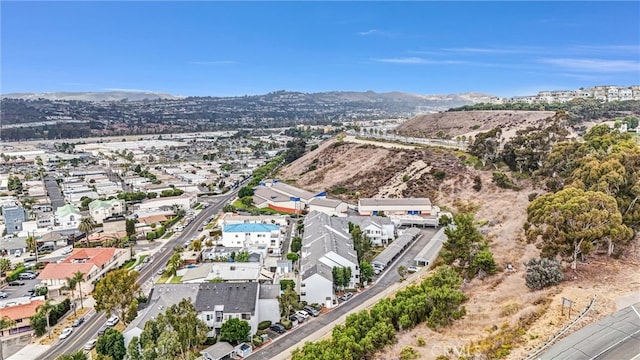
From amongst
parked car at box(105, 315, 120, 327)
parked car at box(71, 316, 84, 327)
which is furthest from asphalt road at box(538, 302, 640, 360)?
parked car at box(71, 316, 84, 327)

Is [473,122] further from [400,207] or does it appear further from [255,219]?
[255,219]

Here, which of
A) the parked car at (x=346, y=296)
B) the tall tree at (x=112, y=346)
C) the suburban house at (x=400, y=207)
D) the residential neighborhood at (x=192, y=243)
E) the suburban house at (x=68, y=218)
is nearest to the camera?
the tall tree at (x=112, y=346)

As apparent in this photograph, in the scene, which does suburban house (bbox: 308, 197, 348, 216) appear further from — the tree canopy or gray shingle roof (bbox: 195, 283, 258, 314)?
the tree canopy

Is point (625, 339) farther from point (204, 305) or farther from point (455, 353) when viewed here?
point (204, 305)

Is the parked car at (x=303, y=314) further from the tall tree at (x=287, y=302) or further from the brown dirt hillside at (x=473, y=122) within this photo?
the brown dirt hillside at (x=473, y=122)

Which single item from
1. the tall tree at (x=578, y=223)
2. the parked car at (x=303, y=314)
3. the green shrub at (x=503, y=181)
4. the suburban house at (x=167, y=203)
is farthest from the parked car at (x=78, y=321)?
the green shrub at (x=503, y=181)

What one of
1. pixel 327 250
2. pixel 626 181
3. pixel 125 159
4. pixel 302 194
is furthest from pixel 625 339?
pixel 125 159
